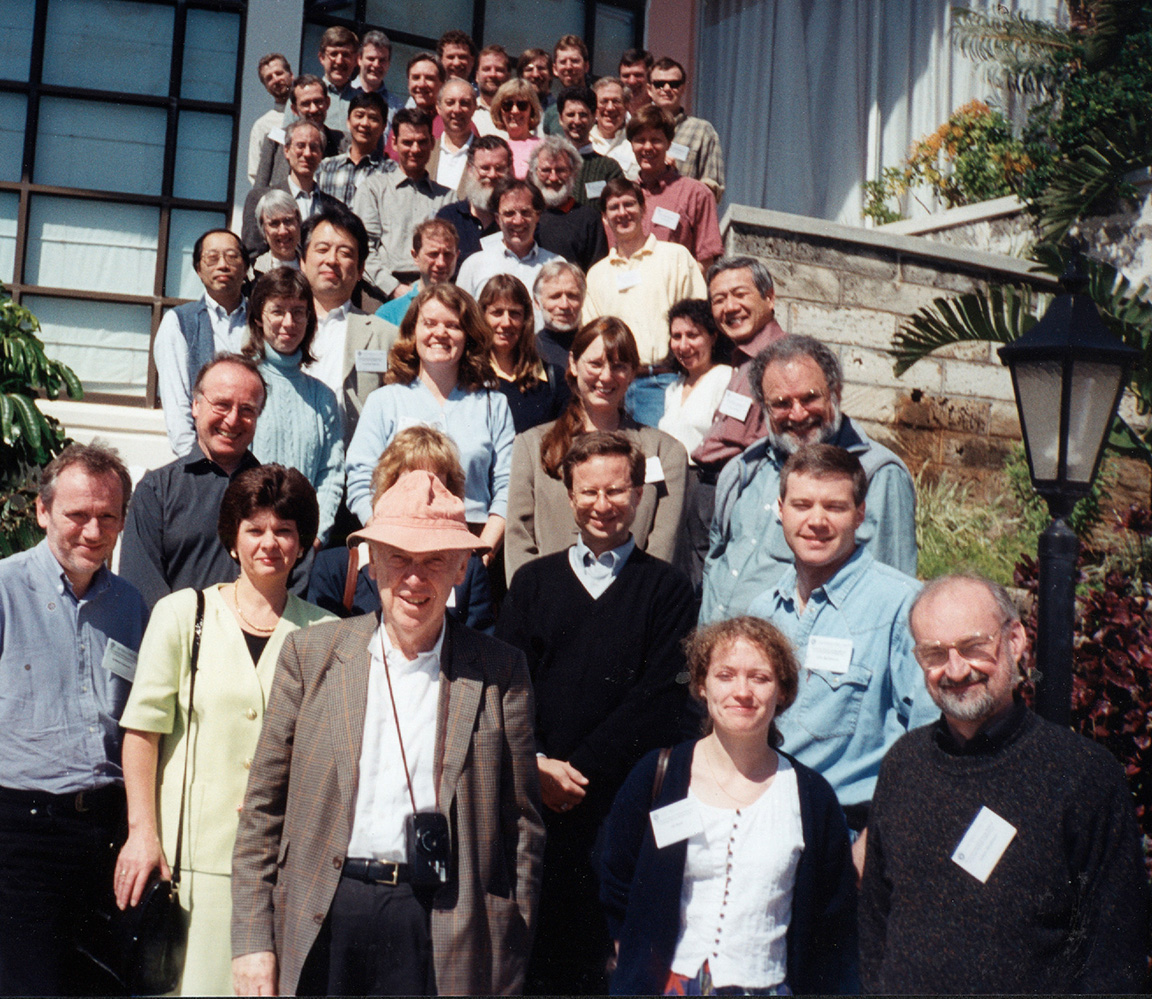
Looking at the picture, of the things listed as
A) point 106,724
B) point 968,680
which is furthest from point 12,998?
point 968,680

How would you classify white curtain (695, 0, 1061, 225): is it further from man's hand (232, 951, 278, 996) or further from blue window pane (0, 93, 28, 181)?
man's hand (232, 951, 278, 996)

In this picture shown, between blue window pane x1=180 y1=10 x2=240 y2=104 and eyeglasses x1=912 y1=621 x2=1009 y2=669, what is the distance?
352 inches

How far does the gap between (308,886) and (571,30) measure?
11.3 m

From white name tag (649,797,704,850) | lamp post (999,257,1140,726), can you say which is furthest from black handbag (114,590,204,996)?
lamp post (999,257,1140,726)

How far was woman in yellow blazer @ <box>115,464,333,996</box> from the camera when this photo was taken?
132 inches

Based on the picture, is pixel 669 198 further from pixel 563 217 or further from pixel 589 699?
pixel 589 699

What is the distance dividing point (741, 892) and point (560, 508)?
1.97 metres

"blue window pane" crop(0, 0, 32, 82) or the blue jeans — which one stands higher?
"blue window pane" crop(0, 0, 32, 82)

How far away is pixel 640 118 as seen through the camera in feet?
25.1

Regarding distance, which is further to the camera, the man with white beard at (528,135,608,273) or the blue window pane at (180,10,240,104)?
the blue window pane at (180,10,240,104)

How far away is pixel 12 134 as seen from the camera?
1019cm

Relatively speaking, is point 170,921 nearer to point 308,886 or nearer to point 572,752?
point 308,886

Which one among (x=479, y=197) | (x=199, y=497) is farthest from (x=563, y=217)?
(x=199, y=497)

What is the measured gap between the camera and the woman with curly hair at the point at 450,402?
17.1 feet
